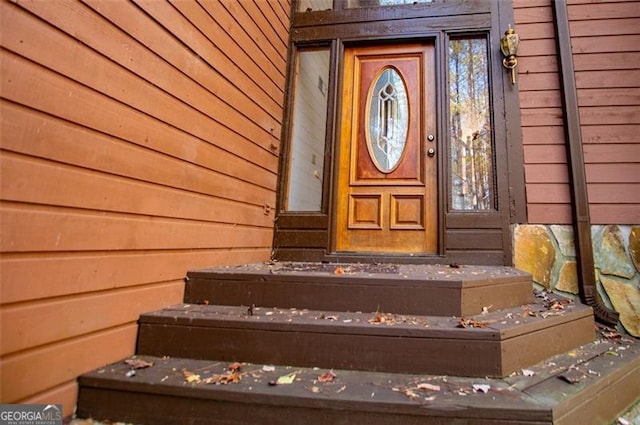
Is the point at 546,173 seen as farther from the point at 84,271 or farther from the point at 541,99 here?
the point at 84,271

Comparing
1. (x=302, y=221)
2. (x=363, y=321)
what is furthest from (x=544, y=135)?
(x=363, y=321)

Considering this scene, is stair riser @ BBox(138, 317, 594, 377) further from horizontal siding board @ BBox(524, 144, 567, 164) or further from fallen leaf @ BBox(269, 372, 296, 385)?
horizontal siding board @ BBox(524, 144, 567, 164)

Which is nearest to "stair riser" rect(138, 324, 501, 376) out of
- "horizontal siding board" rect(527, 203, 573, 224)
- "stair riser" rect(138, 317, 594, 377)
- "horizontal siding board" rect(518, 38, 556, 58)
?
"stair riser" rect(138, 317, 594, 377)

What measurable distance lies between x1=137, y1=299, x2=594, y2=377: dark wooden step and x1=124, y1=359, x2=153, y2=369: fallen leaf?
77 mm

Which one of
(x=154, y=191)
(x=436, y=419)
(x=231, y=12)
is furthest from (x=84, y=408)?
(x=231, y=12)

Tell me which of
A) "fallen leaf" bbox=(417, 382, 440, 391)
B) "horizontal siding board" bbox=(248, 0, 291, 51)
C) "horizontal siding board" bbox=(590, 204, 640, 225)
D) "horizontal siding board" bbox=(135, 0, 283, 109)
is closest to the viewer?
"fallen leaf" bbox=(417, 382, 440, 391)

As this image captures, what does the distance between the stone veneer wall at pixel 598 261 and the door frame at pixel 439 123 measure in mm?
141

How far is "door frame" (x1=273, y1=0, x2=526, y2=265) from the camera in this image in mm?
2652

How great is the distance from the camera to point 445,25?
2961 millimetres

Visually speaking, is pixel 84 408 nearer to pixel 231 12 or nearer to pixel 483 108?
pixel 231 12

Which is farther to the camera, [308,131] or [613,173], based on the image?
[308,131]

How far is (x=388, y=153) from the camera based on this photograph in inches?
117

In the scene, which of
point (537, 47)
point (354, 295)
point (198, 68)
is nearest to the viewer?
point (354, 295)

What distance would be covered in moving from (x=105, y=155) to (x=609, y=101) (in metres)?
3.40
